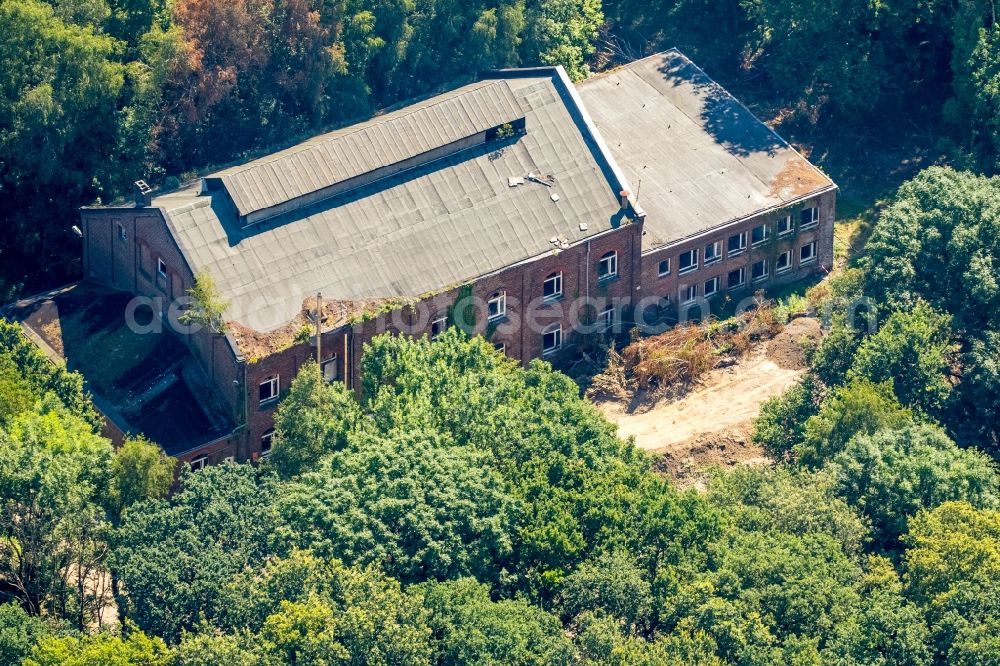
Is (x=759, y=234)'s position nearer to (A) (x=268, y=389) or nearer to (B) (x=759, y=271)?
(B) (x=759, y=271)

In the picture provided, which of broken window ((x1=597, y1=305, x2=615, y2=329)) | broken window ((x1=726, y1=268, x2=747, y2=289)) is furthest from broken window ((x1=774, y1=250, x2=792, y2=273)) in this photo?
broken window ((x1=597, y1=305, x2=615, y2=329))

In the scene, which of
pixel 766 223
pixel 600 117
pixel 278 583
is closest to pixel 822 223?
pixel 766 223

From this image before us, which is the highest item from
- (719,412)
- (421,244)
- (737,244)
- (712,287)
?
(421,244)

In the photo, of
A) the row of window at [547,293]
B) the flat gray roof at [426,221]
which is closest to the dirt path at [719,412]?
the row of window at [547,293]

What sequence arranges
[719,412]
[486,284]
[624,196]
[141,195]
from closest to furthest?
1. [141,195]
2. [486,284]
3. [719,412]
4. [624,196]

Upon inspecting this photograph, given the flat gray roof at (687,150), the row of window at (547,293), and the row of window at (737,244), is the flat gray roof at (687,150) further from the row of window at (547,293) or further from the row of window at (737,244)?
the row of window at (547,293)

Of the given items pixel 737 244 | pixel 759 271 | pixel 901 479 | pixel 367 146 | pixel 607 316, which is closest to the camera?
pixel 901 479

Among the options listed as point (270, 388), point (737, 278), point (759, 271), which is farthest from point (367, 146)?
point (759, 271)

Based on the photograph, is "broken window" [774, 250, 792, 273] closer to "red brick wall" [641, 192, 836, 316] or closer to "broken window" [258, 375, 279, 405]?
"red brick wall" [641, 192, 836, 316]
